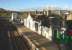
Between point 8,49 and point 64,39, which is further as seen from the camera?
point 8,49

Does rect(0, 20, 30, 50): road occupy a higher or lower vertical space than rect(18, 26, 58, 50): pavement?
lower

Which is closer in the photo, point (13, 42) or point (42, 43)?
point (42, 43)

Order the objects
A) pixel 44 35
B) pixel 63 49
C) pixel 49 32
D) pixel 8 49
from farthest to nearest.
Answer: pixel 44 35, pixel 49 32, pixel 8 49, pixel 63 49

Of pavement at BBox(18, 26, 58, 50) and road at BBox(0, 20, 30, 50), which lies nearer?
pavement at BBox(18, 26, 58, 50)

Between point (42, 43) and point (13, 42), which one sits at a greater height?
point (42, 43)

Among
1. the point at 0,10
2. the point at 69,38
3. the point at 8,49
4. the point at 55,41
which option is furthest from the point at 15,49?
the point at 0,10

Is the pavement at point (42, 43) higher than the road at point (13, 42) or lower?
higher

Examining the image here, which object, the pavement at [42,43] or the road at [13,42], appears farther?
the road at [13,42]

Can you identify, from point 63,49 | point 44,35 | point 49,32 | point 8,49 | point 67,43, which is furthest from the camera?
point 44,35

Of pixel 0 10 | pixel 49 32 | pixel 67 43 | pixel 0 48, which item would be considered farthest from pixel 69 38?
pixel 0 10

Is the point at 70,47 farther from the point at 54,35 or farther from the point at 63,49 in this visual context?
the point at 54,35
